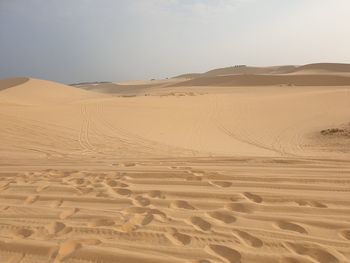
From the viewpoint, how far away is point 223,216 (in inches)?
124

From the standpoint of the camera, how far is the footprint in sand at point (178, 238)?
2.65 meters

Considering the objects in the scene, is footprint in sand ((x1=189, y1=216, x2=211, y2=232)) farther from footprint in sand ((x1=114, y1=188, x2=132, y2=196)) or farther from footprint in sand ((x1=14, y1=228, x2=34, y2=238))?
footprint in sand ((x1=14, y1=228, x2=34, y2=238))

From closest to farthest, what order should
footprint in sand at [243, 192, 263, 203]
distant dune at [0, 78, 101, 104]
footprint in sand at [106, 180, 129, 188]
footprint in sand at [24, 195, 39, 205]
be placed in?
footprint in sand at [243, 192, 263, 203], footprint in sand at [24, 195, 39, 205], footprint in sand at [106, 180, 129, 188], distant dune at [0, 78, 101, 104]

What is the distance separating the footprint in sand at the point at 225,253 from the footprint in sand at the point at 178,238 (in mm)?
189

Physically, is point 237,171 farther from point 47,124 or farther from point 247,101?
point 247,101

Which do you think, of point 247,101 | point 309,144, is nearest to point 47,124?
point 309,144

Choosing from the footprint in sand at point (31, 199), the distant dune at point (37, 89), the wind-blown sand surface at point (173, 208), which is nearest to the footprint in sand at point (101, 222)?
the wind-blown sand surface at point (173, 208)

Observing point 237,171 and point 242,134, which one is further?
point 242,134

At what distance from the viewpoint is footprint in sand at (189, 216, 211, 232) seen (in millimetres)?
2891

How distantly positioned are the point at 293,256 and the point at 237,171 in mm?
2309

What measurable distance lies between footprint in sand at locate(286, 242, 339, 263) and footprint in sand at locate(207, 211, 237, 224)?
59cm

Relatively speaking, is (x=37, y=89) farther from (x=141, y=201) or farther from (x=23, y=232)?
(x=23, y=232)

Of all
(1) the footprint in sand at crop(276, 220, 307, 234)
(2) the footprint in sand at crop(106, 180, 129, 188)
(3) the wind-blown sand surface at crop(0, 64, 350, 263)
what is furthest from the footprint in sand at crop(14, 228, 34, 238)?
(1) the footprint in sand at crop(276, 220, 307, 234)

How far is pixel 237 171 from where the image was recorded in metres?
4.68
